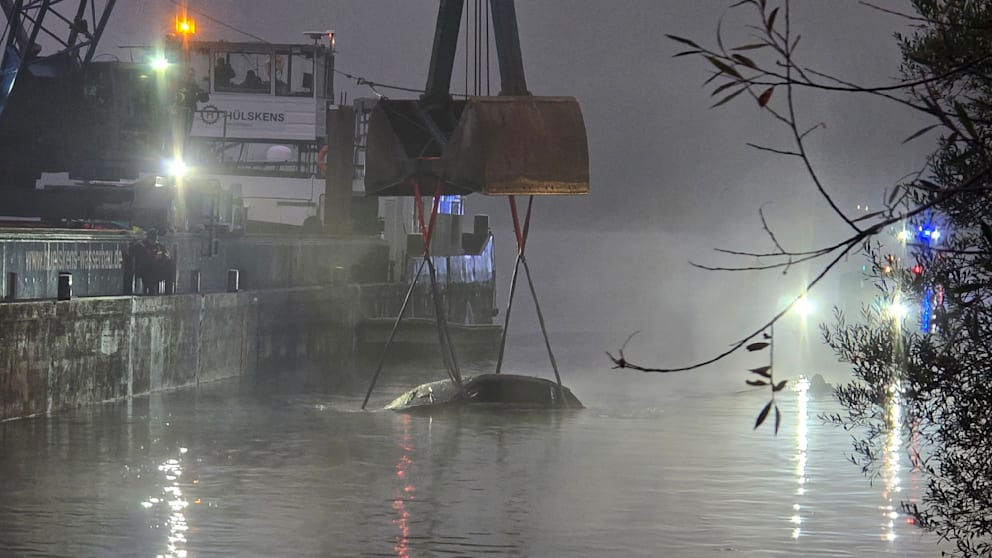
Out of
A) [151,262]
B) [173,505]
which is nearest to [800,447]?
[173,505]

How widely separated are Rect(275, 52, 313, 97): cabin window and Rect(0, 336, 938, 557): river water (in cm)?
2963

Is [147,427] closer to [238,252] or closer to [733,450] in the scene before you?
[733,450]

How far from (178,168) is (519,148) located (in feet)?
62.4

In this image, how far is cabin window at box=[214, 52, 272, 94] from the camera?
Result: 64.2 meters

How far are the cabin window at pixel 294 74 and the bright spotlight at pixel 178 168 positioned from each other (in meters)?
22.5

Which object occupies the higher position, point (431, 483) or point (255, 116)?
point (255, 116)

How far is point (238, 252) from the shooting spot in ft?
136

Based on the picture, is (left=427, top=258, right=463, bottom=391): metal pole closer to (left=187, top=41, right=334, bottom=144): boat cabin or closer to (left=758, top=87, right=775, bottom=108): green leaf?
(left=758, top=87, right=775, bottom=108): green leaf

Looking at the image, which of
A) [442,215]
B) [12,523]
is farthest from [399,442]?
[442,215]

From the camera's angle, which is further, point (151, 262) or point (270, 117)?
point (270, 117)

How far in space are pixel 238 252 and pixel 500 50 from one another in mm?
16822

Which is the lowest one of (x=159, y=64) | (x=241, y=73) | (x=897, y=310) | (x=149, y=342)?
(x=149, y=342)

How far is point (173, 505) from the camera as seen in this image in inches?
756

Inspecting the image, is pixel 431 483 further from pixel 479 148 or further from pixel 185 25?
pixel 185 25
